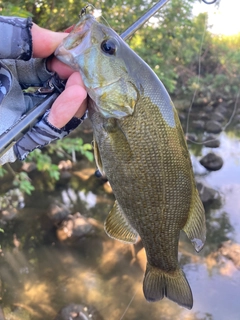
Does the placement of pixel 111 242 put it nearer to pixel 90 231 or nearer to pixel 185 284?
pixel 90 231

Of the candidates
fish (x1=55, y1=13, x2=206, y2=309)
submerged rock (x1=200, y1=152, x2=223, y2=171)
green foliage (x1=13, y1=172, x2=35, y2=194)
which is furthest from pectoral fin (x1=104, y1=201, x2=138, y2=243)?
submerged rock (x1=200, y1=152, x2=223, y2=171)

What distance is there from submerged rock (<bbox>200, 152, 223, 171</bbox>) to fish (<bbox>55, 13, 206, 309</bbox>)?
22.0ft

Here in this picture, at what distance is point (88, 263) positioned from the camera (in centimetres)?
513

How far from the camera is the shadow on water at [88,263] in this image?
435 centimetres

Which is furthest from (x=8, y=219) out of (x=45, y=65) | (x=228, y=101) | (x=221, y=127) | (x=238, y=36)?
(x=238, y=36)

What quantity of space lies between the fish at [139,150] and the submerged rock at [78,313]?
2366mm

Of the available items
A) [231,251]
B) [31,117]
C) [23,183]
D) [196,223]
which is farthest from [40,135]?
[231,251]

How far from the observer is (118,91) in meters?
1.59

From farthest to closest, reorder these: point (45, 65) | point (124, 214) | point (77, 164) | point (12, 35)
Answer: point (77, 164)
point (124, 214)
point (45, 65)
point (12, 35)

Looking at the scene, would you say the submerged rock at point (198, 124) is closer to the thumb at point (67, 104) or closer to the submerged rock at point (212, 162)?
the submerged rock at point (212, 162)

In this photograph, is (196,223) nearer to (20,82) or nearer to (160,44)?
(20,82)

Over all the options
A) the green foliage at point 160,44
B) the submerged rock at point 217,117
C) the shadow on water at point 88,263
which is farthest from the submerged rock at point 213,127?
the shadow on water at point 88,263

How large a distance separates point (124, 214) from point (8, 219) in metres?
4.50

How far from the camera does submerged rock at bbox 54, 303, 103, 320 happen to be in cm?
402
